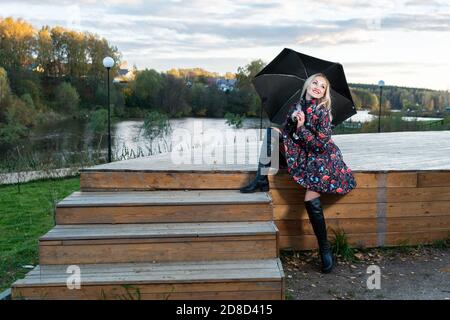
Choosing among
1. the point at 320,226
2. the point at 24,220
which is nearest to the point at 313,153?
the point at 320,226

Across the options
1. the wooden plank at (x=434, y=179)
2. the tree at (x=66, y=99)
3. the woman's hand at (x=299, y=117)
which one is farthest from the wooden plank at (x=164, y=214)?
the tree at (x=66, y=99)

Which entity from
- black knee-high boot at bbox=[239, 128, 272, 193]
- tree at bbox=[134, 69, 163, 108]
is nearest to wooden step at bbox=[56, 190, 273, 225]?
black knee-high boot at bbox=[239, 128, 272, 193]

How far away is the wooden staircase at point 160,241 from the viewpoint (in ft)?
8.35

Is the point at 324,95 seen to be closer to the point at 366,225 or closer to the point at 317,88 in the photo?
the point at 317,88

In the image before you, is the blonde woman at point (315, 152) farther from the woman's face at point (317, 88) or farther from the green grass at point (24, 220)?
the green grass at point (24, 220)

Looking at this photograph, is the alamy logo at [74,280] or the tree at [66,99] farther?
the tree at [66,99]

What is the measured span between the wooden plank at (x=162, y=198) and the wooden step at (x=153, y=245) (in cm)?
25

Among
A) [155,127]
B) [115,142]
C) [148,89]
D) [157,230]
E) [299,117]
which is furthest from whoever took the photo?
[148,89]

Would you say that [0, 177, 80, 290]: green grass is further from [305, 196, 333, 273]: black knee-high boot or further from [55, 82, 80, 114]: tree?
[55, 82, 80, 114]: tree

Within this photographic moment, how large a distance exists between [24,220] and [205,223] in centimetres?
328

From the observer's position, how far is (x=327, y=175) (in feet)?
10.5

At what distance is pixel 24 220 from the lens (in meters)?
5.45

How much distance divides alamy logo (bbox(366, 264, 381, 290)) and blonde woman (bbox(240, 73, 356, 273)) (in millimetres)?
287

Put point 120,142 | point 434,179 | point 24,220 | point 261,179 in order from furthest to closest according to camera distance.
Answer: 1. point 120,142
2. point 24,220
3. point 434,179
4. point 261,179
